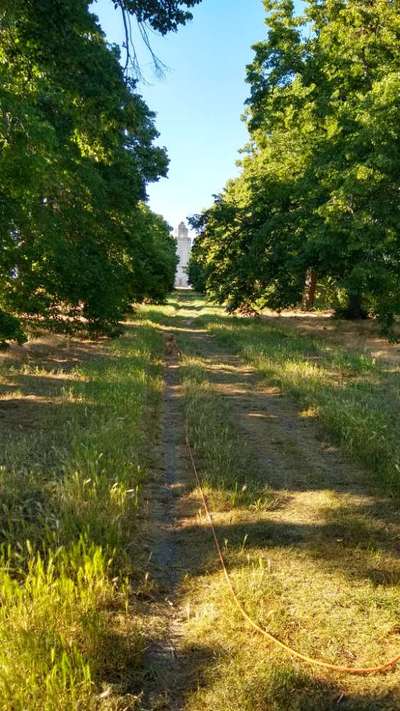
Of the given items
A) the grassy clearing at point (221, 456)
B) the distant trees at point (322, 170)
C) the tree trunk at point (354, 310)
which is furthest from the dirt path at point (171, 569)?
the tree trunk at point (354, 310)

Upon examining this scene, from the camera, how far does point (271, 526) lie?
4938 millimetres

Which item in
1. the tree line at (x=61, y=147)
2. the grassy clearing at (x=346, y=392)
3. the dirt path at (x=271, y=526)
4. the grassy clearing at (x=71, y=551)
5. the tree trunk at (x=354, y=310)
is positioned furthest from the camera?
the tree trunk at (x=354, y=310)

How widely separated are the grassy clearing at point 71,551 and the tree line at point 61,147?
2.36m

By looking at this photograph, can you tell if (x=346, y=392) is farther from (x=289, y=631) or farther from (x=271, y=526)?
(x=289, y=631)

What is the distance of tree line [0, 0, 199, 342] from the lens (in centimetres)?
736

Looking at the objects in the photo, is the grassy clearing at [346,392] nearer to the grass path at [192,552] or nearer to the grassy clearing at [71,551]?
the grass path at [192,552]

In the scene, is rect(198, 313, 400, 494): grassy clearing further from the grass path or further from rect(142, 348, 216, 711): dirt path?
rect(142, 348, 216, 711): dirt path

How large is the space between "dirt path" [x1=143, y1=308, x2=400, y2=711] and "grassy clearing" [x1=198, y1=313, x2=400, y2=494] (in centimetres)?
30

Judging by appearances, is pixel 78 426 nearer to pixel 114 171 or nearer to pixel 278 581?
pixel 278 581

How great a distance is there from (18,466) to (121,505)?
174cm

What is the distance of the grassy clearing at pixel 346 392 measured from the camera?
22.4 feet

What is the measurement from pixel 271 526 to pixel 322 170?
15703 millimetres

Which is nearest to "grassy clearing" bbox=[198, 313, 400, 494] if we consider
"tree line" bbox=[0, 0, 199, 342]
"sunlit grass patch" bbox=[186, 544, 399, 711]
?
"sunlit grass patch" bbox=[186, 544, 399, 711]

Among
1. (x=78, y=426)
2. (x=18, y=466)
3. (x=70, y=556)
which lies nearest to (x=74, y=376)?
(x=78, y=426)
